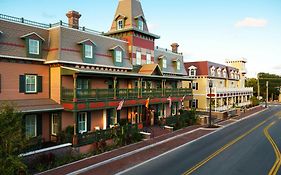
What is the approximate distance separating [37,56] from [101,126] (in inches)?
367

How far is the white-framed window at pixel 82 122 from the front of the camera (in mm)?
22500

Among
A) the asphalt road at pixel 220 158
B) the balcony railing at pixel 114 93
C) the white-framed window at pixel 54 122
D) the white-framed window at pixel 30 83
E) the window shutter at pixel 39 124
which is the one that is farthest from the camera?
the white-framed window at pixel 54 122

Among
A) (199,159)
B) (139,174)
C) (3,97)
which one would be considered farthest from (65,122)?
(199,159)

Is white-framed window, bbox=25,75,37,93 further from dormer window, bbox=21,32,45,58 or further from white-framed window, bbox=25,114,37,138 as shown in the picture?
white-framed window, bbox=25,114,37,138

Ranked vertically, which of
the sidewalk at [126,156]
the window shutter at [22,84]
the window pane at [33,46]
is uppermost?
the window pane at [33,46]

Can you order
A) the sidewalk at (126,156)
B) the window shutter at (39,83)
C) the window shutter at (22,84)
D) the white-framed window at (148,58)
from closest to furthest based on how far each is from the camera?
the sidewalk at (126,156)
the window shutter at (22,84)
the window shutter at (39,83)
the white-framed window at (148,58)

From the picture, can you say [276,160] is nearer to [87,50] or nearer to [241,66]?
[87,50]

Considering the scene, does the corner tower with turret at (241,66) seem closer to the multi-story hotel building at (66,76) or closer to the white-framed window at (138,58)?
the white-framed window at (138,58)

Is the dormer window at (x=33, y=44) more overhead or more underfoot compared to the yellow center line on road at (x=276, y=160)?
more overhead

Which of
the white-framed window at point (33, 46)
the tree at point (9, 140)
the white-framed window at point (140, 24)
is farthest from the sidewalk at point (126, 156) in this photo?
the white-framed window at point (140, 24)

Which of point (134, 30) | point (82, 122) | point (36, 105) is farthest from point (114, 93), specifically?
point (134, 30)

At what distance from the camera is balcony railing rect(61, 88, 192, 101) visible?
67.9 ft

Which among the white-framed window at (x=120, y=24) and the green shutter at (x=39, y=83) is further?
the white-framed window at (x=120, y=24)

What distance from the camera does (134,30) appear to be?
30.6 m
